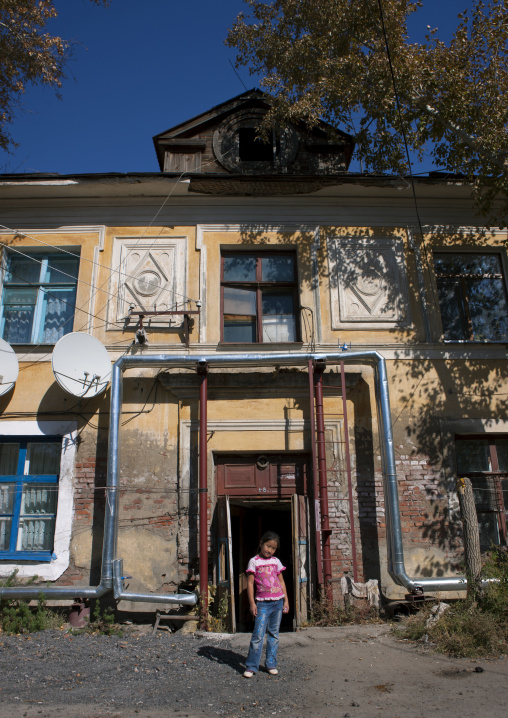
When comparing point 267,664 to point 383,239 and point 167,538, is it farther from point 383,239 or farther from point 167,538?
point 383,239

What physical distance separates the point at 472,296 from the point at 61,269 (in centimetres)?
718

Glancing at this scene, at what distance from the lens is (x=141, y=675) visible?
5.53 meters

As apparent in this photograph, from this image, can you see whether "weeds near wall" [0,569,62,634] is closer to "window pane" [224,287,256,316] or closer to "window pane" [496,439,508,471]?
"window pane" [224,287,256,316]

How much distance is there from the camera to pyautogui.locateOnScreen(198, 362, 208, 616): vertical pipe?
7.71 m

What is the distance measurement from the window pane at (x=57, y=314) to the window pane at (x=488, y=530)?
23.8 ft

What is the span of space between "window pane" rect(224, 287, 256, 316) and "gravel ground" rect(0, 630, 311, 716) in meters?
5.07

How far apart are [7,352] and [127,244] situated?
2.68m

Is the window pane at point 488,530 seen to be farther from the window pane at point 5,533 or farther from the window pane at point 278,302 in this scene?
the window pane at point 5,533

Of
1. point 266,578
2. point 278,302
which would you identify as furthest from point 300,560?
point 278,302

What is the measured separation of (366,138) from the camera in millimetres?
9844

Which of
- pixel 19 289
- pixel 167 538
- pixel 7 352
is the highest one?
pixel 19 289

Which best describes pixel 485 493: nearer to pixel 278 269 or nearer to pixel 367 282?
pixel 367 282

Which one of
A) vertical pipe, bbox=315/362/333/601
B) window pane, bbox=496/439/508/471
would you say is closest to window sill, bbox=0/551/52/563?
vertical pipe, bbox=315/362/333/601

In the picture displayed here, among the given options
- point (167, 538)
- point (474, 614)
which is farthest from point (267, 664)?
point (167, 538)
